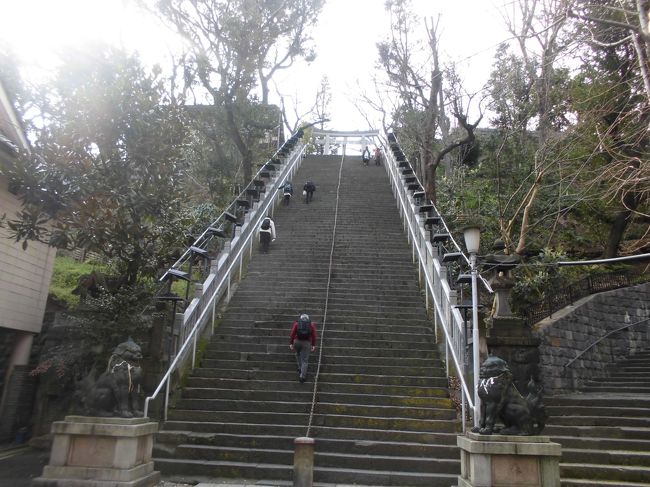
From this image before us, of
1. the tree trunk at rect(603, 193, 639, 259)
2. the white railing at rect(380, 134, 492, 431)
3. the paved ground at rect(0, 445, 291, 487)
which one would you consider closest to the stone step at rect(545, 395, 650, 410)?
the white railing at rect(380, 134, 492, 431)

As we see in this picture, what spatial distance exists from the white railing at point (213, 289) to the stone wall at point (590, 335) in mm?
7039

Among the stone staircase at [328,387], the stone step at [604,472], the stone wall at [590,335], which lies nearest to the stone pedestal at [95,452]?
the stone staircase at [328,387]

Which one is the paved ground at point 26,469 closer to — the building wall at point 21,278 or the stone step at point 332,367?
the stone step at point 332,367

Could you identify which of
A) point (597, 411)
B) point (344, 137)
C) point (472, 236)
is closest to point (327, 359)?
point (472, 236)

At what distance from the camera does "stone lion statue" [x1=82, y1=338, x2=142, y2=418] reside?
5.86m

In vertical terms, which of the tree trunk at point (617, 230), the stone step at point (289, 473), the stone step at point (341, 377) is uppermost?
the tree trunk at point (617, 230)

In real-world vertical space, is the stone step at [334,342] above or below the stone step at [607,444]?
above

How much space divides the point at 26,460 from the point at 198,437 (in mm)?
3016

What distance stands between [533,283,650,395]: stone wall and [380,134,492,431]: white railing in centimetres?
254

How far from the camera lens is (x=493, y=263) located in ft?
27.2

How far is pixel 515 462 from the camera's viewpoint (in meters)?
5.29

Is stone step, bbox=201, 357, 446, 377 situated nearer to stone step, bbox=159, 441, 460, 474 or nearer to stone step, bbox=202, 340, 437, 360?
stone step, bbox=202, 340, 437, 360

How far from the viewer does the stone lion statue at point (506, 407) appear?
5477 mm

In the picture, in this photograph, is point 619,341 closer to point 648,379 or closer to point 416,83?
point 648,379
